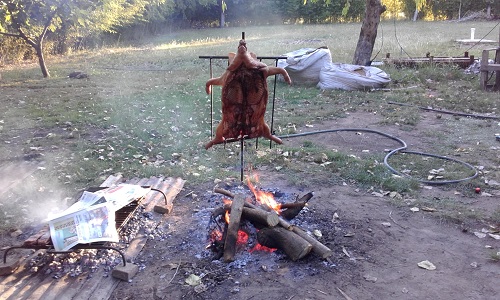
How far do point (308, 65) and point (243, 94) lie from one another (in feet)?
25.2

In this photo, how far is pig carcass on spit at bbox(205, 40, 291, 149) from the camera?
3592 mm

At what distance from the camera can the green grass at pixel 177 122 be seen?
549 cm

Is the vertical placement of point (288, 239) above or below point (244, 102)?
below

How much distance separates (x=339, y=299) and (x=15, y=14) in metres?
12.4

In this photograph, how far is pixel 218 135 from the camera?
3982mm

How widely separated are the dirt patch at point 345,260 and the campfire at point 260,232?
0.29 ft

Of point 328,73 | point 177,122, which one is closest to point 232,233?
point 177,122

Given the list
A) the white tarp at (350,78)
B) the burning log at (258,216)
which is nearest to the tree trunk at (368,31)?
the white tarp at (350,78)

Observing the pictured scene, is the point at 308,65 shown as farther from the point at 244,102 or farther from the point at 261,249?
the point at 261,249

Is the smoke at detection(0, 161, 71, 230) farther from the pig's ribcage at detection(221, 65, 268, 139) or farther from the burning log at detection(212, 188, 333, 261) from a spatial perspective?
the burning log at detection(212, 188, 333, 261)

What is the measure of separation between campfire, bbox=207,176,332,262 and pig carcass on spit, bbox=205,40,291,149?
0.64 meters

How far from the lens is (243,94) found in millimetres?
3748

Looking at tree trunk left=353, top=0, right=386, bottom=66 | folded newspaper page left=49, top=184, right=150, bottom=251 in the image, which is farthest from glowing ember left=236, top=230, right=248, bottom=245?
tree trunk left=353, top=0, right=386, bottom=66

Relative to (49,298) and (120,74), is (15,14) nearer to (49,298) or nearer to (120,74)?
(120,74)
